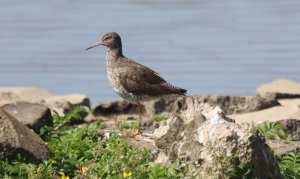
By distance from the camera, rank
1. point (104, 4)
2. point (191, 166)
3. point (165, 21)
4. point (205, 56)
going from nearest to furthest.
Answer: point (191, 166) → point (205, 56) → point (165, 21) → point (104, 4)

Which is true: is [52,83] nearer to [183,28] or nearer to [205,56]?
[205,56]

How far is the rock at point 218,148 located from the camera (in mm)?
10836

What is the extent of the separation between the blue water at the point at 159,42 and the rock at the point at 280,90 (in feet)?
6.01

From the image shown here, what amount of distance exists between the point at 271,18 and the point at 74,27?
478cm

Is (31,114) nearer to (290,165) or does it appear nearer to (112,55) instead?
(112,55)

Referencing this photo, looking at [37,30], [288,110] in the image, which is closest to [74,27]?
[37,30]

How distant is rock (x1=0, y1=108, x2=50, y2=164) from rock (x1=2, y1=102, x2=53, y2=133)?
1659 mm

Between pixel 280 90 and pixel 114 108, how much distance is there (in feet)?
8.33

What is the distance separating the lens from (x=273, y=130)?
561 inches

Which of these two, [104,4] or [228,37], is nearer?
[228,37]

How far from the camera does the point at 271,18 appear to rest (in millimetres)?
29422

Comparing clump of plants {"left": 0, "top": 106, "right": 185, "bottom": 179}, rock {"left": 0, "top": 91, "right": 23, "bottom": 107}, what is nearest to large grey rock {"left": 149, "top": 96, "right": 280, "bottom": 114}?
rock {"left": 0, "top": 91, "right": 23, "bottom": 107}

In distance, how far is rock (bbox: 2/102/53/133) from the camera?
45.8 feet

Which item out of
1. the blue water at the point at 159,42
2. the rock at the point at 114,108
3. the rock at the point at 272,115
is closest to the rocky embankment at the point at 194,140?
the rock at the point at 272,115
